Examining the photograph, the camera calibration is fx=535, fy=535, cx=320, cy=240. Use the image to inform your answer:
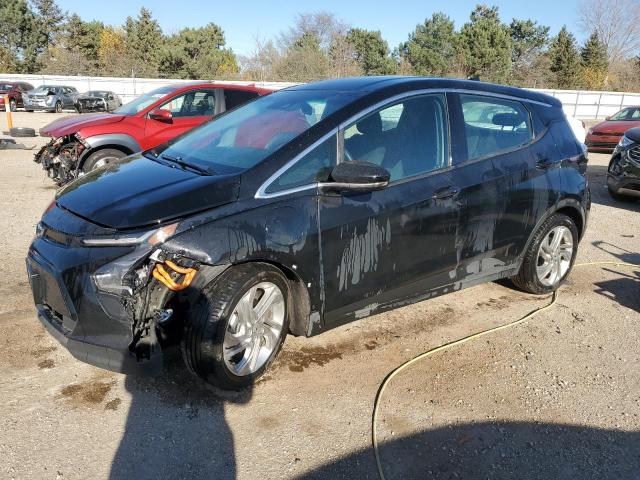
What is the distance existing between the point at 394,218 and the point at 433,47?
57.1m

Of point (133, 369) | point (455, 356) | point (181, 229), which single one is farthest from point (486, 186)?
point (133, 369)

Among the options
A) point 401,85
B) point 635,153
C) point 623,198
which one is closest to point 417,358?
point 401,85

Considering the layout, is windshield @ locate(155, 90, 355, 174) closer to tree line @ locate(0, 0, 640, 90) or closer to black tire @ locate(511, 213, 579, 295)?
black tire @ locate(511, 213, 579, 295)

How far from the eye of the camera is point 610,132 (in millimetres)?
15445

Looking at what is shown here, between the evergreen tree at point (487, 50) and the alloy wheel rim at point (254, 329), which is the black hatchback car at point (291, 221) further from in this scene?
the evergreen tree at point (487, 50)

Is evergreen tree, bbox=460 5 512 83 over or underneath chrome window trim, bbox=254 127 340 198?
over

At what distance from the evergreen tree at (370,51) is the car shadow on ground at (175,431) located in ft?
172

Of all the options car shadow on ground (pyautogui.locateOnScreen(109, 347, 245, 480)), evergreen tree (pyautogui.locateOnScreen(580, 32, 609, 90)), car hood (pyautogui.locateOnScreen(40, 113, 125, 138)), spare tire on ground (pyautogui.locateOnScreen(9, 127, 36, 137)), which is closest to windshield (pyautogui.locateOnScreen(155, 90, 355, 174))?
car shadow on ground (pyautogui.locateOnScreen(109, 347, 245, 480))

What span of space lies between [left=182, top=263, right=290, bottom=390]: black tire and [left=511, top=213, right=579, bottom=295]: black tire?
8.55 feet

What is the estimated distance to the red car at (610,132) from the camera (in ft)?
50.2

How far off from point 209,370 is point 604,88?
58.2 meters

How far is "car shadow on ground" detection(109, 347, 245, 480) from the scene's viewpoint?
258cm

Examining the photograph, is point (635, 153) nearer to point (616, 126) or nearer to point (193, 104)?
point (193, 104)

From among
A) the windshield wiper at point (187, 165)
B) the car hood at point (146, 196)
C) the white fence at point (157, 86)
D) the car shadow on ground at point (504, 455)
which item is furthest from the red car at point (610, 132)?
the white fence at point (157, 86)
